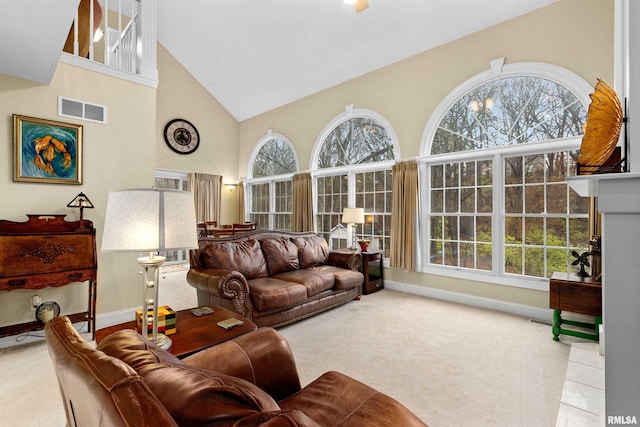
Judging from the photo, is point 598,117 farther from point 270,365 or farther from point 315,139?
point 315,139

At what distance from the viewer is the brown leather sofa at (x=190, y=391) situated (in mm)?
574

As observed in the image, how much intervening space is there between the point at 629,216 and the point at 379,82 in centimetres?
462

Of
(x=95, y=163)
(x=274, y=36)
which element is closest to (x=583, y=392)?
(x=95, y=163)

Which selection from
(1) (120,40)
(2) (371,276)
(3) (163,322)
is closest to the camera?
(3) (163,322)

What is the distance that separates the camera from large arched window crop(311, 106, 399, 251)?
17.2 feet

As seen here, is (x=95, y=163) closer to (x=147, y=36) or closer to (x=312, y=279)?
(x=147, y=36)

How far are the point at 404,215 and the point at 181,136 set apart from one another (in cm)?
530

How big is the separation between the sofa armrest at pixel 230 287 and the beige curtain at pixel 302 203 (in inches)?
125

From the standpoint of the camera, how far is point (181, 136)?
7055 mm

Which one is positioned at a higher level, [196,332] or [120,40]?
[120,40]

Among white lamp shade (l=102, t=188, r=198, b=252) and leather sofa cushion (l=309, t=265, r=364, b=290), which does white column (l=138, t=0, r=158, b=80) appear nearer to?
white lamp shade (l=102, t=188, r=198, b=252)

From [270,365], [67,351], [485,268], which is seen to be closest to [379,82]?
[485,268]

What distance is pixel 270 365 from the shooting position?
1.41 meters

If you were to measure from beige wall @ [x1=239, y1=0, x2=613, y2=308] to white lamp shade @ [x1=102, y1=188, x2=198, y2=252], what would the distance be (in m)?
4.02
